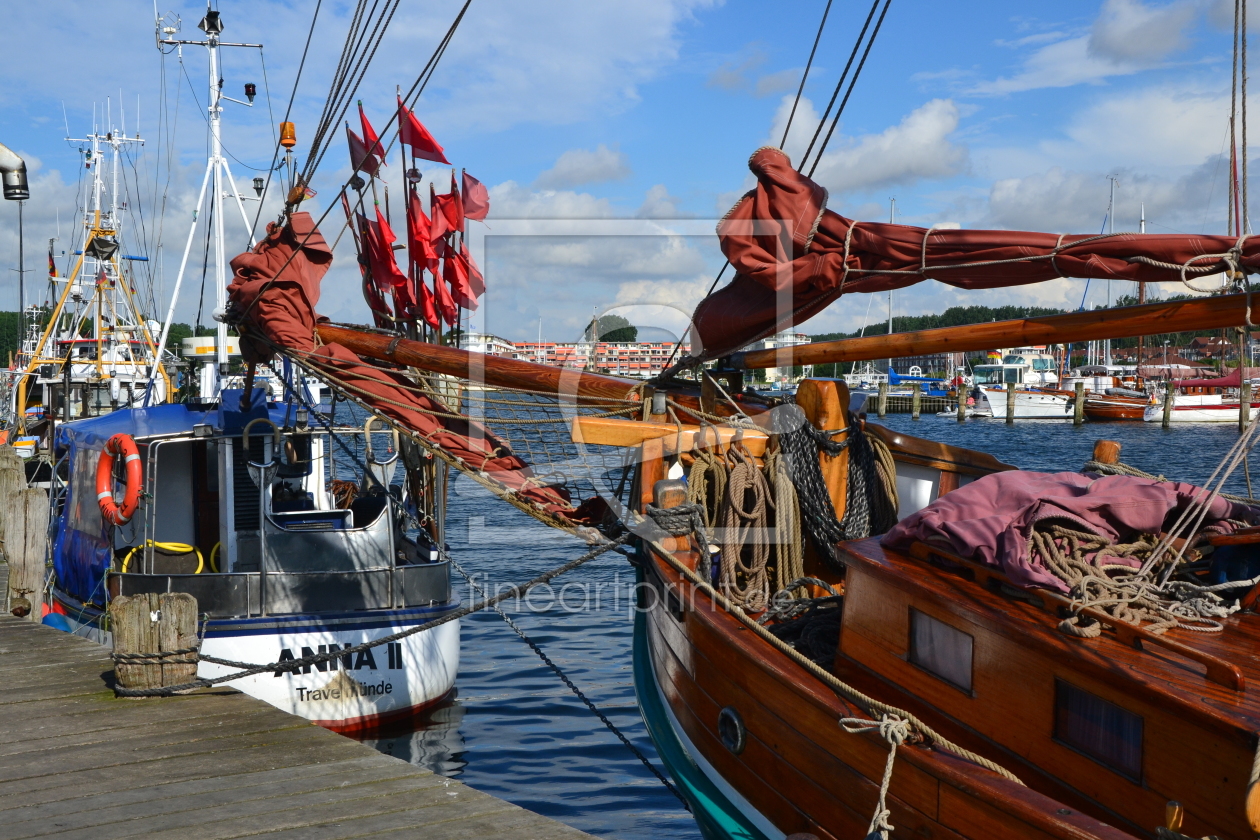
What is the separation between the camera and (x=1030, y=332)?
5.96 m

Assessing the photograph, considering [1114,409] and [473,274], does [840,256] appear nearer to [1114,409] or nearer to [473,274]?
[473,274]

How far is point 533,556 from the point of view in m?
18.8

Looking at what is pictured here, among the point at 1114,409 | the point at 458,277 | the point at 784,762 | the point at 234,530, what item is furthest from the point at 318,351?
the point at 1114,409

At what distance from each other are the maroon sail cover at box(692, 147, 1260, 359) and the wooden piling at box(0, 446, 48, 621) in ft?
24.3

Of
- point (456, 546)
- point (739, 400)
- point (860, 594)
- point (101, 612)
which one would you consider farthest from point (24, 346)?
point (860, 594)

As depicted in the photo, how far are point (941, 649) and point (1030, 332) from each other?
215 cm

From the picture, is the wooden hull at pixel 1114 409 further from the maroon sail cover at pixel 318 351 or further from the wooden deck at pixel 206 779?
the wooden deck at pixel 206 779

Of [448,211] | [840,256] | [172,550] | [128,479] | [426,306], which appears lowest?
[172,550]

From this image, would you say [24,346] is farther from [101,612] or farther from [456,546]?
[101,612]

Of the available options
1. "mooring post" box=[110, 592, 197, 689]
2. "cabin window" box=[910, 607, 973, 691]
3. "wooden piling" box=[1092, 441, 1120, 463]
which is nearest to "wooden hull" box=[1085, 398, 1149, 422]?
"wooden piling" box=[1092, 441, 1120, 463]

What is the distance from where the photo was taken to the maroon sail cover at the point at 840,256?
4.89 meters

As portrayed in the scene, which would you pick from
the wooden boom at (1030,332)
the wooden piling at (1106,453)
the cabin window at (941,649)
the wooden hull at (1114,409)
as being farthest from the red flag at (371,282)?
the wooden hull at (1114,409)

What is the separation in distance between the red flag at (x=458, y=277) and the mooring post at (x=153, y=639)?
321 inches

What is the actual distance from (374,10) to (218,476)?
4.69 metres
